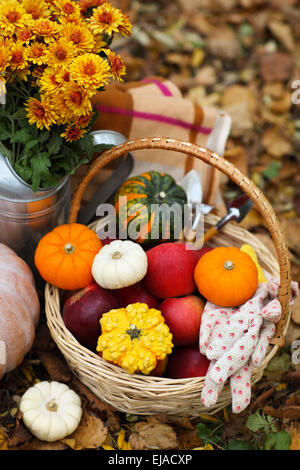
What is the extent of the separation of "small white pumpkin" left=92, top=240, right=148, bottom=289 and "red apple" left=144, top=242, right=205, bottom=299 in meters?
0.05

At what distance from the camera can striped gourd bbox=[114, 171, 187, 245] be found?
4.95 feet

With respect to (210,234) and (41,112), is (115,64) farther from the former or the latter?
(210,234)

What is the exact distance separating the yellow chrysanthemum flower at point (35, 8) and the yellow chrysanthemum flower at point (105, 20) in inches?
5.1

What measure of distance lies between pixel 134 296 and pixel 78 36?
73 cm

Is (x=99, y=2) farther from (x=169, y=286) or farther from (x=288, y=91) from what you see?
(x=288, y=91)

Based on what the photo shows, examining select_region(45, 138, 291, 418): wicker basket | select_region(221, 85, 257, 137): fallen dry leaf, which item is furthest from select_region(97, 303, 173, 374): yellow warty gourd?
select_region(221, 85, 257, 137): fallen dry leaf

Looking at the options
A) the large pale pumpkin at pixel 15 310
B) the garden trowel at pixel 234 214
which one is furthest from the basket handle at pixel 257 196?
the large pale pumpkin at pixel 15 310

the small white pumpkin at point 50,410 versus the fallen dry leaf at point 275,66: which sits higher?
the fallen dry leaf at point 275,66

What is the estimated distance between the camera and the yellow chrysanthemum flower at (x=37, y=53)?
1.14m

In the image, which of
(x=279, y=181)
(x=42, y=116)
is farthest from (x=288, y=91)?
(x=42, y=116)

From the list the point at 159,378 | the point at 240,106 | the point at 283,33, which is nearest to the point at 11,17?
the point at 159,378

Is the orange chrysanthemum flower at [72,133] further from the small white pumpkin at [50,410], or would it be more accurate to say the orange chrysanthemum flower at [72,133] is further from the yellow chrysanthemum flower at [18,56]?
the small white pumpkin at [50,410]

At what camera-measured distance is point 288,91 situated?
8.45 ft

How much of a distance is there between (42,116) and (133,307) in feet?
1.82
